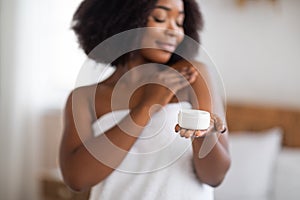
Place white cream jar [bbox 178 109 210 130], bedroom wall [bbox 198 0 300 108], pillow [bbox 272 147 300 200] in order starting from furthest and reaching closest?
bedroom wall [bbox 198 0 300 108] < pillow [bbox 272 147 300 200] < white cream jar [bbox 178 109 210 130]

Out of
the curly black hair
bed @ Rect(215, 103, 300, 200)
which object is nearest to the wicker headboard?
bed @ Rect(215, 103, 300, 200)

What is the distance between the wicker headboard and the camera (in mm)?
948

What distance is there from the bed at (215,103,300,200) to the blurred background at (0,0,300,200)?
0.04m

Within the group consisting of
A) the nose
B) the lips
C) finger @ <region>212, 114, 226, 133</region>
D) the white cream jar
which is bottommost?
finger @ <region>212, 114, 226, 133</region>

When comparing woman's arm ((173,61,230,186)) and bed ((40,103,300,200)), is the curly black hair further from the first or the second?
bed ((40,103,300,200))

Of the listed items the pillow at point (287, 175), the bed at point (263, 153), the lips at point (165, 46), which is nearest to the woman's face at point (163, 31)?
the lips at point (165, 46)

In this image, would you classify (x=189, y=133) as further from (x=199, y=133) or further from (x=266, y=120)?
(x=266, y=120)

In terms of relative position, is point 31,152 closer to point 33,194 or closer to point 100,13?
point 33,194

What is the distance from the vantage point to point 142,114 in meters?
0.39

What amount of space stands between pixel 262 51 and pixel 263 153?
0.72ft

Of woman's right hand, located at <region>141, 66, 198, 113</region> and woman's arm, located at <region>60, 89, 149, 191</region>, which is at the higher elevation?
woman's right hand, located at <region>141, 66, 198, 113</region>

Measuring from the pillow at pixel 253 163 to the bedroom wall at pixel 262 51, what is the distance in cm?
9

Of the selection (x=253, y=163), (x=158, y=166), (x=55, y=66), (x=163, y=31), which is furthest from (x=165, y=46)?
(x=55, y=66)

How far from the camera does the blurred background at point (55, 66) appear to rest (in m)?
0.86
